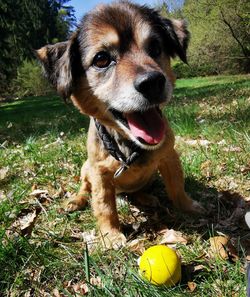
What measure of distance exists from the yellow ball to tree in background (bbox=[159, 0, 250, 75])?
80.3 feet

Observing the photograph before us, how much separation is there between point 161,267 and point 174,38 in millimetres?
1893

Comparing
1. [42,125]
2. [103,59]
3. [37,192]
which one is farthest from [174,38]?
[42,125]

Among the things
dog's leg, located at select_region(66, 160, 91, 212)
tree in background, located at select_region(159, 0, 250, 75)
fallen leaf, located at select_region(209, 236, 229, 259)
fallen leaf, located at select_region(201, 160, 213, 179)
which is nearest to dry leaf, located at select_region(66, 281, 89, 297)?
fallen leaf, located at select_region(209, 236, 229, 259)

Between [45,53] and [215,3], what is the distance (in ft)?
80.2

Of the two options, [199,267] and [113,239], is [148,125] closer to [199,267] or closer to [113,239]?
[113,239]

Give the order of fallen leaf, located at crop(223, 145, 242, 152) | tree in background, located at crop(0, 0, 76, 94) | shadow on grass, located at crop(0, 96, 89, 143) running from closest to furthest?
fallen leaf, located at crop(223, 145, 242, 152)
shadow on grass, located at crop(0, 96, 89, 143)
tree in background, located at crop(0, 0, 76, 94)

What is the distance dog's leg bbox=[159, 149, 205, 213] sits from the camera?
123 inches

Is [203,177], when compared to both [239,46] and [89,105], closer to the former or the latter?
[89,105]

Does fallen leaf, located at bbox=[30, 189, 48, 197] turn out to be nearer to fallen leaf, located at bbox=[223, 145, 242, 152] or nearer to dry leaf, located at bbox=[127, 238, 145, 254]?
dry leaf, located at bbox=[127, 238, 145, 254]

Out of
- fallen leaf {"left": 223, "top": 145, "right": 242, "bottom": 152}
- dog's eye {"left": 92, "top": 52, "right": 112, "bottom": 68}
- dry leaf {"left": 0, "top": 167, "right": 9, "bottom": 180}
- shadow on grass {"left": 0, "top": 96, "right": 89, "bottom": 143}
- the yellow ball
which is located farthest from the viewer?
shadow on grass {"left": 0, "top": 96, "right": 89, "bottom": 143}

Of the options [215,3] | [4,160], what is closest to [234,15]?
[215,3]

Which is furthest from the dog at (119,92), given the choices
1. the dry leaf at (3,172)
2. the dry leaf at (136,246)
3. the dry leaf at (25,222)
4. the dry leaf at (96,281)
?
the dry leaf at (3,172)

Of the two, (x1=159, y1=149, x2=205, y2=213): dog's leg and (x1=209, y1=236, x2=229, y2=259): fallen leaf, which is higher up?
(x1=209, y1=236, x2=229, y2=259): fallen leaf

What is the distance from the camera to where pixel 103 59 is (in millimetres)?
2848
